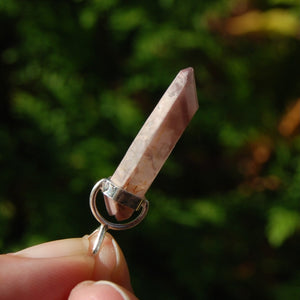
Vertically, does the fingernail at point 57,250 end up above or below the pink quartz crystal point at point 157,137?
below

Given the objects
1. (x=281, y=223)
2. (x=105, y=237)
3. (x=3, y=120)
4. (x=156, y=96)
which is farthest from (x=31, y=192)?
(x=281, y=223)

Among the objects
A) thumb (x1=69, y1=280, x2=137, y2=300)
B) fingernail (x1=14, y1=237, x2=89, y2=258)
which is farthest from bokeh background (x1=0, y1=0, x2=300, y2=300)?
thumb (x1=69, y1=280, x2=137, y2=300)

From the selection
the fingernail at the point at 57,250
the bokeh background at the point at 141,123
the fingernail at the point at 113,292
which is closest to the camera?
the fingernail at the point at 113,292

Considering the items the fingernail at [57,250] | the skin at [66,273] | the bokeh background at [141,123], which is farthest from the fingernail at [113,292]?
the bokeh background at [141,123]

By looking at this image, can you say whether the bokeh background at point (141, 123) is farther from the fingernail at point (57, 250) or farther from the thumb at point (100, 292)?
the thumb at point (100, 292)

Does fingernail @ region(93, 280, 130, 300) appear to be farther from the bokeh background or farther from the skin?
the bokeh background
